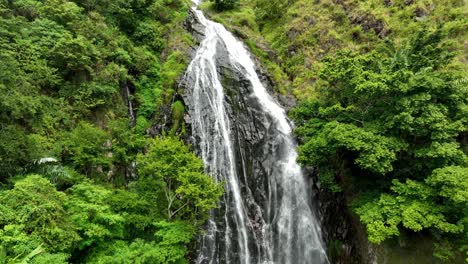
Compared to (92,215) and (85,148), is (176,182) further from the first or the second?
(85,148)

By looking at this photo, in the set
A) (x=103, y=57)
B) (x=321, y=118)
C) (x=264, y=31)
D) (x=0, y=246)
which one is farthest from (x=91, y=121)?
(x=264, y=31)

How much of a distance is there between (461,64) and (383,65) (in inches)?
264

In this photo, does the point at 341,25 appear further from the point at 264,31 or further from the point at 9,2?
the point at 9,2


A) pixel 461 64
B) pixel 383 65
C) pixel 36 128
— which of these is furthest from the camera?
pixel 461 64

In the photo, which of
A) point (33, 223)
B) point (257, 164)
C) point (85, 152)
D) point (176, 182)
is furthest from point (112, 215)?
point (257, 164)

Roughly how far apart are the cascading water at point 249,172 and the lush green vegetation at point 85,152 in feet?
6.05

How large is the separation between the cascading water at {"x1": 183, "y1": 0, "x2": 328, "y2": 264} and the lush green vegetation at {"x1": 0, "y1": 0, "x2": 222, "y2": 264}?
6.05 feet

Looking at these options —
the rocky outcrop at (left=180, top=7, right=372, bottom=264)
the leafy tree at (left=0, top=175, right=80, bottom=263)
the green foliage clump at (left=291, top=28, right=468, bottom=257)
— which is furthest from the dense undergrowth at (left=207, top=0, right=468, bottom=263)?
the leafy tree at (left=0, top=175, right=80, bottom=263)

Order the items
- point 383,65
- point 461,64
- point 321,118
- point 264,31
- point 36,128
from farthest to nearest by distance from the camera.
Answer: point 264,31 → point 461,64 → point 321,118 → point 383,65 → point 36,128

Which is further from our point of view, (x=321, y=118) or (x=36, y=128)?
(x=321, y=118)

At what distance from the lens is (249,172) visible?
16.9m

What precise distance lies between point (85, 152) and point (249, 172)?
851cm

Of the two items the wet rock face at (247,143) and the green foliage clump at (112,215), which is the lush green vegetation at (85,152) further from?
the wet rock face at (247,143)

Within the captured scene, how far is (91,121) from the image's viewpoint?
50.4 feet
